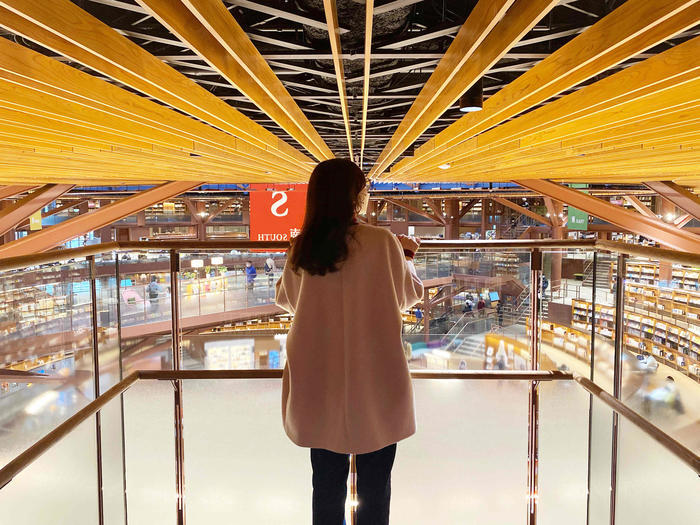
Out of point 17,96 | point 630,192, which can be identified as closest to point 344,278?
point 17,96

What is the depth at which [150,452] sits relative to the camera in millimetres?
2486

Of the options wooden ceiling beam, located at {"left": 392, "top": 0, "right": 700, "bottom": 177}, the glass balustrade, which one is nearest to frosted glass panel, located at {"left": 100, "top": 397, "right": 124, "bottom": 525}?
the glass balustrade

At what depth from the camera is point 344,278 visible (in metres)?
1.29

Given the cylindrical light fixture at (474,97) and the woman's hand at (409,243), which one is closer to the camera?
the woman's hand at (409,243)

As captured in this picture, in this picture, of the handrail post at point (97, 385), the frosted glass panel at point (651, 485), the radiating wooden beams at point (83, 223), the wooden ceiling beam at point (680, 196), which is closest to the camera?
the frosted glass panel at point (651, 485)

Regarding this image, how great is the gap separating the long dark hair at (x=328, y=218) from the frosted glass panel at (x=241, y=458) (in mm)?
1148

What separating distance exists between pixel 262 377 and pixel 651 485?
1.58 m

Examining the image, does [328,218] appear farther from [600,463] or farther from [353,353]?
[600,463]

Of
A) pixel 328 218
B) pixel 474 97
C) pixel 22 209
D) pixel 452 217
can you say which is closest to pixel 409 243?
pixel 328 218

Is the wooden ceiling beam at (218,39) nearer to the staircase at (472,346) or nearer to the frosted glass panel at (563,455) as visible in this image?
the frosted glass panel at (563,455)

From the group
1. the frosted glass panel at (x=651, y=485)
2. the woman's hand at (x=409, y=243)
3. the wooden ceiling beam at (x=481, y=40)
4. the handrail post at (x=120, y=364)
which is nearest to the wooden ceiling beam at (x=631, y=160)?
the wooden ceiling beam at (x=481, y=40)

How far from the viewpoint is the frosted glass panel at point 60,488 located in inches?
69.0

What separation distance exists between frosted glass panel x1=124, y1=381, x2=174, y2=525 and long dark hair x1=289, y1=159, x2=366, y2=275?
1.32m

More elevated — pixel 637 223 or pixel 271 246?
pixel 637 223
